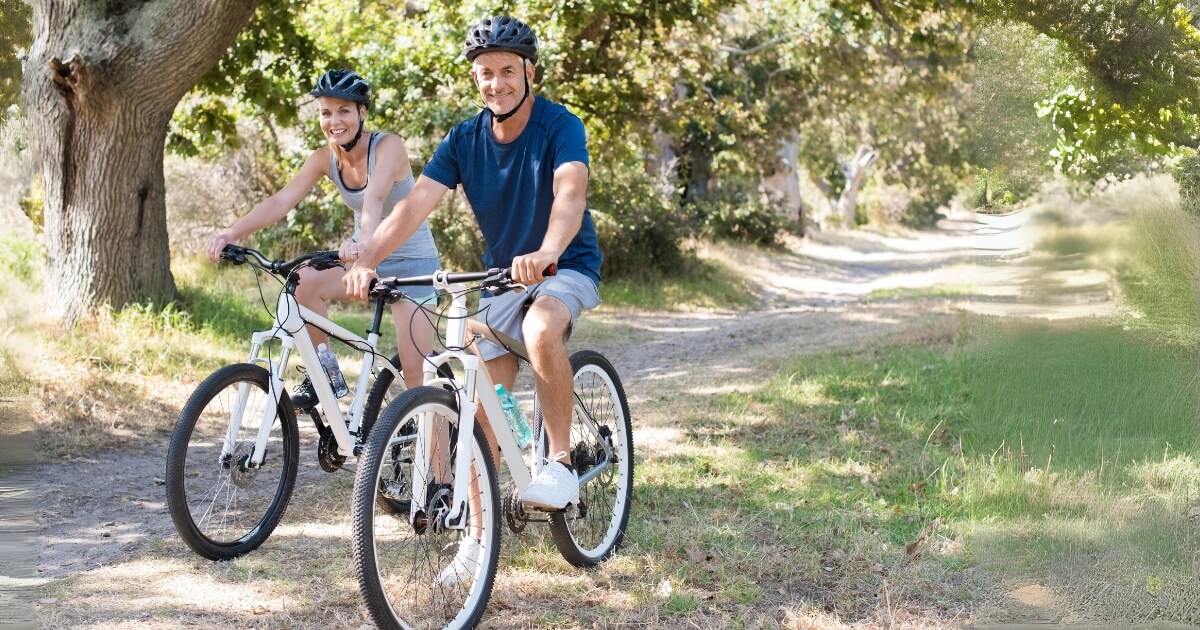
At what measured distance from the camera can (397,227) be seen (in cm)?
425

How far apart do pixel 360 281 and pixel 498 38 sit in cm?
100

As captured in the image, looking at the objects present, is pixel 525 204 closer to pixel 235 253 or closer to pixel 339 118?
pixel 235 253

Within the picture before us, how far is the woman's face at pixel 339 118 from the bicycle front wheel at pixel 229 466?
121 cm

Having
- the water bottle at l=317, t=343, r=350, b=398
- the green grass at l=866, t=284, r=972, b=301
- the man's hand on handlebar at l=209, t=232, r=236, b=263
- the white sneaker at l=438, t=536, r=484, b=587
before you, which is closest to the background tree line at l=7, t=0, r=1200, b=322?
the man's hand on handlebar at l=209, t=232, r=236, b=263

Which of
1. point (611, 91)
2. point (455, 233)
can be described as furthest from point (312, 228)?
point (611, 91)

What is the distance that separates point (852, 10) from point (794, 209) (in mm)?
20627

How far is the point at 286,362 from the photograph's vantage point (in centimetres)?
480

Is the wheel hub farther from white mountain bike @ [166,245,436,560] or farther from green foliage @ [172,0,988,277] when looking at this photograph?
green foliage @ [172,0,988,277]

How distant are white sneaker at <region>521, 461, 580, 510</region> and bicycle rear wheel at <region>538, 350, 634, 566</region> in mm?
318

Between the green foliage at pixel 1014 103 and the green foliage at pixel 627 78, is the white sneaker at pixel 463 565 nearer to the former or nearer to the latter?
the green foliage at pixel 1014 103

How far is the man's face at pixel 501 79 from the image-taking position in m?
4.21

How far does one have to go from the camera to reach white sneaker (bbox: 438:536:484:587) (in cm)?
394

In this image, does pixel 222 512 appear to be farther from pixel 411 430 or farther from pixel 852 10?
pixel 852 10

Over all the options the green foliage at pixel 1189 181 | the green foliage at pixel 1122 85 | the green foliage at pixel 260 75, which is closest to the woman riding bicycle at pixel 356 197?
the green foliage at pixel 1122 85
